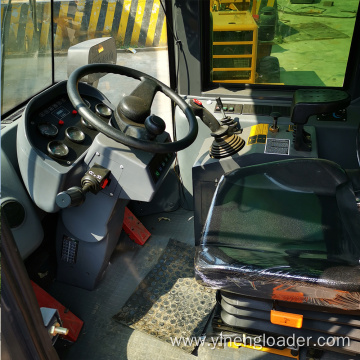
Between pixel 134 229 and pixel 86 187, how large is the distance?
2.66 feet

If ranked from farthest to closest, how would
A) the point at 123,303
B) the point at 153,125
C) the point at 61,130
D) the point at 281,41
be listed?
the point at 281,41 → the point at 123,303 → the point at 61,130 → the point at 153,125

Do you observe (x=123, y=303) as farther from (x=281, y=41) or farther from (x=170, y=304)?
(x=281, y=41)

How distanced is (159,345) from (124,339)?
0.17m

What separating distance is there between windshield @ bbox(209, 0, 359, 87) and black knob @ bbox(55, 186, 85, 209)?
130 centimetres

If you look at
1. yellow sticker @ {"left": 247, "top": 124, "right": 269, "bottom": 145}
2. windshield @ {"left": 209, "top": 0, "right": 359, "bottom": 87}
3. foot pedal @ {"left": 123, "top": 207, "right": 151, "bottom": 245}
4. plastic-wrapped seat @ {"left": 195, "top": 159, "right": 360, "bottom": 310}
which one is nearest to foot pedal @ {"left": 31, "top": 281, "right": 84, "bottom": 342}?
foot pedal @ {"left": 123, "top": 207, "right": 151, "bottom": 245}

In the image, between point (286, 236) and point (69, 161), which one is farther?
point (69, 161)

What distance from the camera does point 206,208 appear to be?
86.7 inches

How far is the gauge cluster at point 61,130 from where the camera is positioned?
1.83 metres

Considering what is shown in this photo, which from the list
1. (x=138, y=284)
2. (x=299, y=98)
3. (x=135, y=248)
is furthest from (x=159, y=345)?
(x=299, y=98)

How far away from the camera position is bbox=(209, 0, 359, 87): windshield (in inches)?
86.2

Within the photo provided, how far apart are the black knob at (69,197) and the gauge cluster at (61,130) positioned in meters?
0.19

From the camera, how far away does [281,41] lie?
7.68ft

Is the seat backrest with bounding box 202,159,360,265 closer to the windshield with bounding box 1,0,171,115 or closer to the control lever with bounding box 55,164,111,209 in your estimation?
the control lever with bounding box 55,164,111,209

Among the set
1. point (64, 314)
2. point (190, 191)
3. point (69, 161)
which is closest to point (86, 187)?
point (69, 161)
